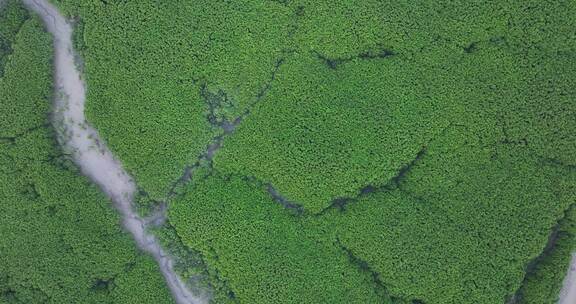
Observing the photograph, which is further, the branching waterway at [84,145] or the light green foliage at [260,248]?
the branching waterway at [84,145]

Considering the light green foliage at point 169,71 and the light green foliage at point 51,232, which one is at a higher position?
the light green foliage at point 169,71

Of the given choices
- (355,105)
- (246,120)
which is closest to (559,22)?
(355,105)

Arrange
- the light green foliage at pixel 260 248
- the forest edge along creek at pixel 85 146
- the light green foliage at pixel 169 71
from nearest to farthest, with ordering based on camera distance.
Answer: the light green foliage at pixel 260 248, the light green foliage at pixel 169 71, the forest edge along creek at pixel 85 146

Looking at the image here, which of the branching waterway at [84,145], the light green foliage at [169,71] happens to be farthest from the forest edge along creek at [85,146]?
the light green foliage at [169,71]

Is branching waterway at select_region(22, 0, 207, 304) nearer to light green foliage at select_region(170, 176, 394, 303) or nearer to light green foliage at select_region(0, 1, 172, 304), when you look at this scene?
light green foliage at select_region(0, 1, 172, 304)

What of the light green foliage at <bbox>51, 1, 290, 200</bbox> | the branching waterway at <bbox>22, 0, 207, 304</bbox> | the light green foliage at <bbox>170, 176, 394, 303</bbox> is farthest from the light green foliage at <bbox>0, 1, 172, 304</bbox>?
the light green foliage at <bbox>170, 176, 394, 303</bbox>

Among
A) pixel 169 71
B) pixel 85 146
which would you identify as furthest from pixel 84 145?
pixel 169 71

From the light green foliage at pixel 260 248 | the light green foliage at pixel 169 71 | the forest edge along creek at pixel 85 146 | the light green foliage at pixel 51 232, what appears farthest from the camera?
the forest edge along creek at pixel 85 146

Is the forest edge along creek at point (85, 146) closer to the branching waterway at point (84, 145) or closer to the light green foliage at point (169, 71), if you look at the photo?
the branching waterway at point (84, 145)
